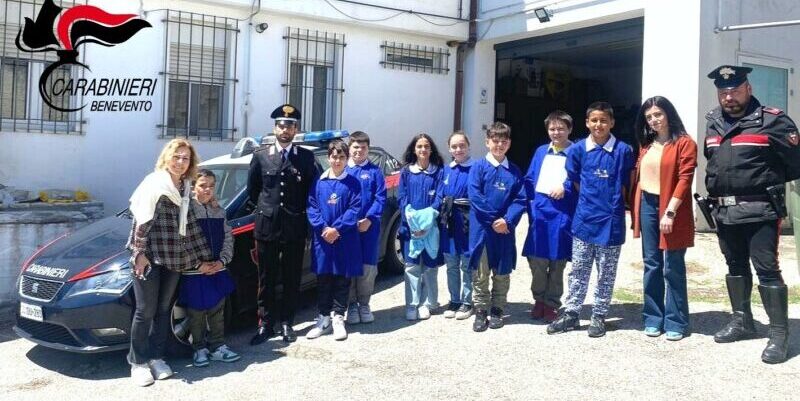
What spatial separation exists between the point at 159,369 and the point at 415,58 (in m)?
8.59

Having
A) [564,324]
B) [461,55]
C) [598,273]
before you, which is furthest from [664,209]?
[461,55]

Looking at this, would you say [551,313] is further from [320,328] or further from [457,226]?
[320,328]

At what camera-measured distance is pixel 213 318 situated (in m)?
5.25

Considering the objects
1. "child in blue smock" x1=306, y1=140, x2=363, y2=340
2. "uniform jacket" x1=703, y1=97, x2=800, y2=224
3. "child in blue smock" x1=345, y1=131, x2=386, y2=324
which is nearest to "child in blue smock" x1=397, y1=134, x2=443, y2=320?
"child in blue smock" x1=345, y1=131, x2=386, y2=324

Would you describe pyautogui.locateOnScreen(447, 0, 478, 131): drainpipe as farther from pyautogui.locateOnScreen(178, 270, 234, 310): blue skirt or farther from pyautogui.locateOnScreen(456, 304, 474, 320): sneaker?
pyautogui.locateOnScreen(178, 270, 234, 310): blue skirt

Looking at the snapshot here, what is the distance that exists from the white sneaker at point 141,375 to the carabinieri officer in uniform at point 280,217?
3.17 ft

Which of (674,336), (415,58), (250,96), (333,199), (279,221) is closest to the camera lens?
(674,336)

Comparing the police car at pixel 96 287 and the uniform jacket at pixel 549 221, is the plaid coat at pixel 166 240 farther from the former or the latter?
the uniform jacket at pixel 549 221

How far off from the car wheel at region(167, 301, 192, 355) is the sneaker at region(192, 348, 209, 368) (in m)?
0.15

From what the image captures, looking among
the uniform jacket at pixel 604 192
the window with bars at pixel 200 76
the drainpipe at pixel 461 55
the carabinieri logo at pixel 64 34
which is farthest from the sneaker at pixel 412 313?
the drainpipe at pixel 461 55

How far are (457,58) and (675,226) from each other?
8.36m

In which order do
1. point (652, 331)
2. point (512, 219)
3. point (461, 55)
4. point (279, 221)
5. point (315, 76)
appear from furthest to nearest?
point (461, 55)
point (315, 76)
point (512, 219)
point (279, 221)
point (652, 331)

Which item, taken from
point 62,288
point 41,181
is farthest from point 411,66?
point 62,288

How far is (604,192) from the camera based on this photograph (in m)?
5.35
